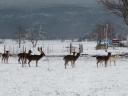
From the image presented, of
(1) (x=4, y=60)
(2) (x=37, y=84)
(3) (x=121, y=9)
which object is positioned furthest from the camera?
(3) (x=121, y=9)

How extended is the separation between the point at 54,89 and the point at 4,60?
70.9 feet

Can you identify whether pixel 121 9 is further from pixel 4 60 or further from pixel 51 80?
pixel 51 80

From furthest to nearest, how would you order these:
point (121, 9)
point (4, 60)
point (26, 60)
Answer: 1. point (121, 9)
2. point (4, 60)
3. point (26, 60)

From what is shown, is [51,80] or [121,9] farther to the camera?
[121,9]

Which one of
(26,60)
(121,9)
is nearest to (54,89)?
(26,60)

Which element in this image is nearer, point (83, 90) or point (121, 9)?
point (83, 90)

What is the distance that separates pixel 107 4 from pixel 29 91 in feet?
145

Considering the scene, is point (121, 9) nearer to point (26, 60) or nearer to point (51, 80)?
point (26, 60)

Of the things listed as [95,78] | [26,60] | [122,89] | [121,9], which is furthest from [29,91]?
[121,9]

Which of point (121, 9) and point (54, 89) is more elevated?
point (121, 9)

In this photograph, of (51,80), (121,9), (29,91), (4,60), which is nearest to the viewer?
(29,91)

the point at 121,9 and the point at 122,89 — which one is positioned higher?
the point at 121,9

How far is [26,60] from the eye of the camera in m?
36.6

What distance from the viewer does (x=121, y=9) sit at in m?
58.8
